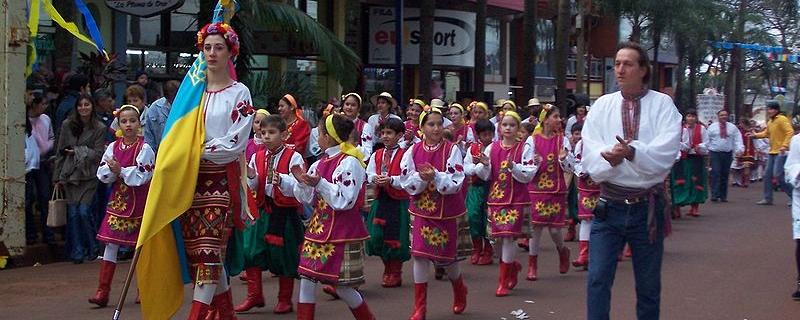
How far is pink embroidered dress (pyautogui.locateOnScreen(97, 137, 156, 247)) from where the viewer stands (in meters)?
9.77

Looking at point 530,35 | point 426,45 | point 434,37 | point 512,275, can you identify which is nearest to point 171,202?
point 512,275

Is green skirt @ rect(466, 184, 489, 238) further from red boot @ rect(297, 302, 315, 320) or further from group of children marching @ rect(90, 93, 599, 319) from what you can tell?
red boot @ rect(297, 302, 315, 320)

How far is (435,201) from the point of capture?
9.85 meters

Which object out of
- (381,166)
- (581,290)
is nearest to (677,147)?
(381,166)

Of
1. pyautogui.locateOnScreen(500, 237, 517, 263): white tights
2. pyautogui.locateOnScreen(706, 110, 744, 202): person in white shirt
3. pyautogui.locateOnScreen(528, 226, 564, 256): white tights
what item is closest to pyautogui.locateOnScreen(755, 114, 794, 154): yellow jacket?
pyautogui.locateOnScreen(706, 110, 744, 202): person in white shirt

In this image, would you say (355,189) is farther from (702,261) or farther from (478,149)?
(702,261)

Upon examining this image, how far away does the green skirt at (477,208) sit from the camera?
518 inches

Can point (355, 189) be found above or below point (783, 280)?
above

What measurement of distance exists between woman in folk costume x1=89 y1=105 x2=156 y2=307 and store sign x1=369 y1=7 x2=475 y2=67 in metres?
19.6

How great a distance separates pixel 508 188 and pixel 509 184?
45 mm

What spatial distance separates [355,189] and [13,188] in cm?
546

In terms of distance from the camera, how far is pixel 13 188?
12.4 m

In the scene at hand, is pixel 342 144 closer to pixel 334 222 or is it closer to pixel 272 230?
pixel 334 222

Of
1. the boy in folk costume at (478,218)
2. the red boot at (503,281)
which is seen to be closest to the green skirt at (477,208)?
the boy in folk costume at (478,218)
